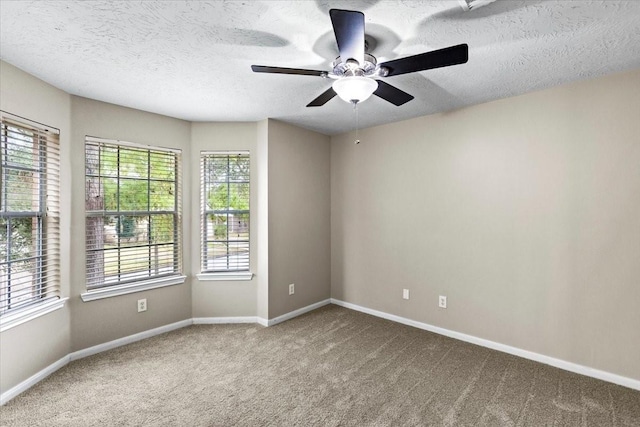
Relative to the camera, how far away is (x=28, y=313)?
2.45 m

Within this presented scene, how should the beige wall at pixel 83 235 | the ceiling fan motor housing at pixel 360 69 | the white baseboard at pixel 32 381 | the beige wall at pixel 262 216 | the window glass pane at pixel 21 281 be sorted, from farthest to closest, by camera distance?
the beige wall at pixel 262 216 → the beige wall at pixel 83 235 → the window glass pane at pixel 21 281 → the white baseboard at pixel 32 381 → the ceiling fan motor housing at pixel 360 69

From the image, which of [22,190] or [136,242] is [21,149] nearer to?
[22,190]

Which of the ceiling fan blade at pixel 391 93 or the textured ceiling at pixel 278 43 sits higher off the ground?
the textured ceiling at pixel 278 43

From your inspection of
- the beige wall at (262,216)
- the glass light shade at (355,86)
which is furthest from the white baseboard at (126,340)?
the glass light shade at (355,86)

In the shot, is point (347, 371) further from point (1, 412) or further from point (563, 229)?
point (1, 412)

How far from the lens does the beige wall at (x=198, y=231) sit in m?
3.76

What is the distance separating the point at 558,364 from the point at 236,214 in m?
3.53

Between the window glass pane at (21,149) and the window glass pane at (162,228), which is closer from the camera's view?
the window glass pane at (21,149)

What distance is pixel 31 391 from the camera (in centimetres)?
240

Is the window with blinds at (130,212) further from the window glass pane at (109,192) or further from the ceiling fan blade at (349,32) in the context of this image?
the ceiling fan blade at (349,32)

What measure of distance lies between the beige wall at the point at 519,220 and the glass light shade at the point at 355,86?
1895 millimetres

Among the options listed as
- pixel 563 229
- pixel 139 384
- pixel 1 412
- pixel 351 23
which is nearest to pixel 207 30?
pixel 351 23

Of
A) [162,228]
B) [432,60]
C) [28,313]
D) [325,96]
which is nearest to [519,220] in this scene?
[432,60]

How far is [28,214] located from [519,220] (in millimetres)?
4233
